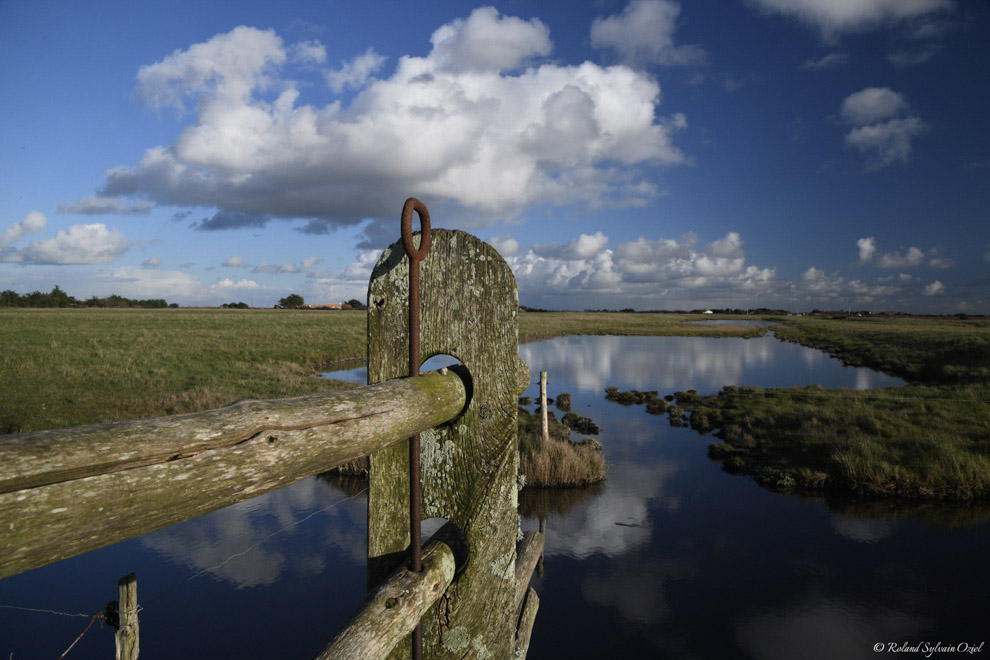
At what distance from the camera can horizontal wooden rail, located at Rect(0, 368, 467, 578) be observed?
0.75 m

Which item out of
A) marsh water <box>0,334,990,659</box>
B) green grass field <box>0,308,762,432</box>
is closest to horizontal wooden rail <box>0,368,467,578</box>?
marsh water <box>0,334,990,659</box>

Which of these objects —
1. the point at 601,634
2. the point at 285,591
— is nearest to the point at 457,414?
the point at 601,634

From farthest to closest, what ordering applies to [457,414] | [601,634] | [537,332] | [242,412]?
1. [537,332]
2. [601,634]
3. [457,414]
4. [242,412]

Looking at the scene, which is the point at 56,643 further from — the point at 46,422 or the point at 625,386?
the point at 625,386

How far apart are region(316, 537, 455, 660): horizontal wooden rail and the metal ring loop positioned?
1.04m

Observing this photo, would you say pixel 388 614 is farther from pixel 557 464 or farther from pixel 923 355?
pixel 923 355

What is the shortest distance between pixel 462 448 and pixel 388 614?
59 cm

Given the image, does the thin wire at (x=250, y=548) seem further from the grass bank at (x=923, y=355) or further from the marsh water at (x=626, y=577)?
the grass bank at (x=923, y=355)

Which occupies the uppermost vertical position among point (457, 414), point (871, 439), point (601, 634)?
point (457, 414)

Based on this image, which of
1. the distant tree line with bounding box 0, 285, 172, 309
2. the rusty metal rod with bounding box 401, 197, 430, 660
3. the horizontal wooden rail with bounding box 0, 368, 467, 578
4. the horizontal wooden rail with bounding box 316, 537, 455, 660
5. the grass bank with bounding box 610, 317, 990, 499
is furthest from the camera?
the distant tree line with bounding box 0, 285, 172, 309

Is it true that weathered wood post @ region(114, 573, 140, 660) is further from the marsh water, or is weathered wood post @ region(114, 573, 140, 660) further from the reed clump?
the reed clump

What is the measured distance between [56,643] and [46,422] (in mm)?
8639

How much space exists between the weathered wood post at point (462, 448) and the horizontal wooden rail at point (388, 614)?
0.20 metres

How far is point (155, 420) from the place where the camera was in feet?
3.22
